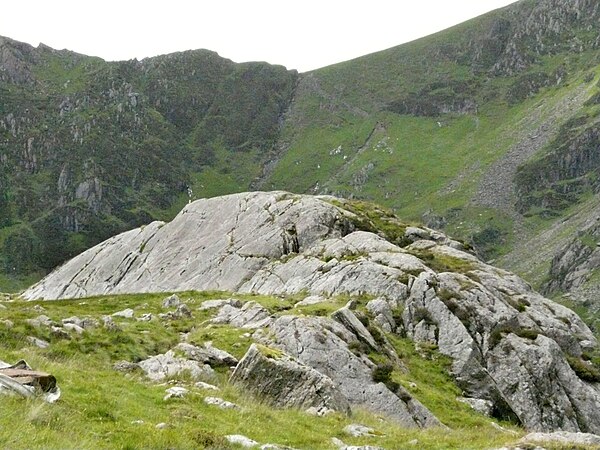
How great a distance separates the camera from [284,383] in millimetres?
23281

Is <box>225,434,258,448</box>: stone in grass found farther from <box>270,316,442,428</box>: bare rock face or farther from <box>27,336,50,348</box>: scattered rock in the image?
<box>270,316,442,428</box>: bare rock face

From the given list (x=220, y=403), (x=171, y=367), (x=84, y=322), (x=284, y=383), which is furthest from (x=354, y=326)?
(x=220, y=403)

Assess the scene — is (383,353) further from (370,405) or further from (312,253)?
(312,253)

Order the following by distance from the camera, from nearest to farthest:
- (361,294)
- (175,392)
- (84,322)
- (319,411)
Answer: (175,392), (319,411), (84,322), (361,294)

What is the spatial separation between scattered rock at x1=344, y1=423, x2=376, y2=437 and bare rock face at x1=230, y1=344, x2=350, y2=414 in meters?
2.64

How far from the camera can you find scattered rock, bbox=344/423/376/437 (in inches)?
760

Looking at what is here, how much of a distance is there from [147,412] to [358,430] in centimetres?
749

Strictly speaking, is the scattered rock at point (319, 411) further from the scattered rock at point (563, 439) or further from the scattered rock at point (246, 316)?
the scattered rock at point (246, 316)

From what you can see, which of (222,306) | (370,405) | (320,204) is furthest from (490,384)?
(320,204)

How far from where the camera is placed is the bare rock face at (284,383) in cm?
2281

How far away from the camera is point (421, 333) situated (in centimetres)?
4472

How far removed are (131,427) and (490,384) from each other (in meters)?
30.9

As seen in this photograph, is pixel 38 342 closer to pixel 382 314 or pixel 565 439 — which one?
pixel 565 439

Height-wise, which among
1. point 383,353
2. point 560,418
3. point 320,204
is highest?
point 320,204
